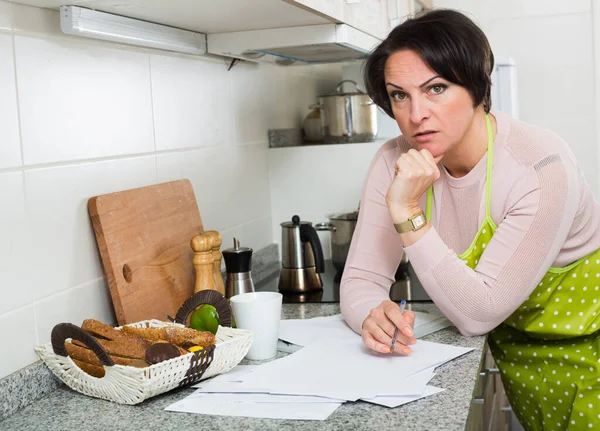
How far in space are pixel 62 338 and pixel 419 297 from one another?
950 mm

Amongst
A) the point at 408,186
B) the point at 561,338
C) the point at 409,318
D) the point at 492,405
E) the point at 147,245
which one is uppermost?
the point at 408,186

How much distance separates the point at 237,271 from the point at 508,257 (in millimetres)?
638

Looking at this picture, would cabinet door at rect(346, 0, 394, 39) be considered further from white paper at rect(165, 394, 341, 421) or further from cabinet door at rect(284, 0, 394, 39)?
white paper at rect(165, 394, 341, 421)

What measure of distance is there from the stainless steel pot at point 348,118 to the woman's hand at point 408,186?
111cm

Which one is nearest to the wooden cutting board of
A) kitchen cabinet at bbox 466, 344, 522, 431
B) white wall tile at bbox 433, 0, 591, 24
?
kitchen cabinet at bbox 466, 344, 522, 431

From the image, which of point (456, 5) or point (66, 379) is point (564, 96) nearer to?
point (456, 5)

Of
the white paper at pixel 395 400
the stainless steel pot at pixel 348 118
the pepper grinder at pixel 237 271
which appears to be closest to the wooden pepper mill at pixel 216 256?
the pepper grinder at pixel 237 271

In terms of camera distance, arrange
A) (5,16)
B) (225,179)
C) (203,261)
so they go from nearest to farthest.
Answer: (5,16) → (203,261) → (225,179)

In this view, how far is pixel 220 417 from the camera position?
1.14 meters

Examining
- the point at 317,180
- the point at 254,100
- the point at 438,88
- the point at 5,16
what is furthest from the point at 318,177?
the point at 5,16

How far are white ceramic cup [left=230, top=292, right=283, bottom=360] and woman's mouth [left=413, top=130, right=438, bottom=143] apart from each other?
0.43 meters

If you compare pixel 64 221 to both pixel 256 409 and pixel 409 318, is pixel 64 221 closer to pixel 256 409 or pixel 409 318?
pixel 256 409

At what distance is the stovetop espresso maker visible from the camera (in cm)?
204

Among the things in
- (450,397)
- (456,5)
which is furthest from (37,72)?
(456,5)
